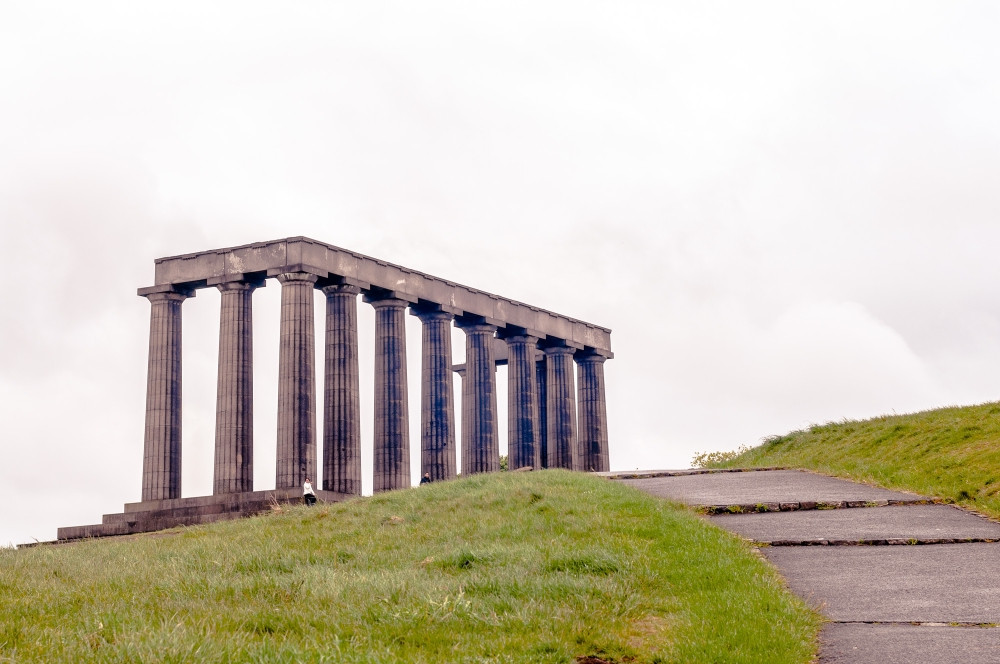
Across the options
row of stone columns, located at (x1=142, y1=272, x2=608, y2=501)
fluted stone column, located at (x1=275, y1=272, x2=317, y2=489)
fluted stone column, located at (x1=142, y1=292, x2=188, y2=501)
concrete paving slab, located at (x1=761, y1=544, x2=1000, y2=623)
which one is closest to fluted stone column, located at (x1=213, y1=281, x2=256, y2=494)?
row of stone columns, located at (x1=142, y1=272, x2=608, y2=501)

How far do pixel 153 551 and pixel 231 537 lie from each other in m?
2.48

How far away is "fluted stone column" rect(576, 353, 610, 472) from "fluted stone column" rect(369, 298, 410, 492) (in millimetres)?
20526

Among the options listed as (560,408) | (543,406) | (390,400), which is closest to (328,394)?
(390,400)

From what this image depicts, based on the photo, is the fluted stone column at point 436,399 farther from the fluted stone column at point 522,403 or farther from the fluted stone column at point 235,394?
the fluted stone column at point 235,394

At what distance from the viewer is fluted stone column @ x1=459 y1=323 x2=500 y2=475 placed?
6200 cm

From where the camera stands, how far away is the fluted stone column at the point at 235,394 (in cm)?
4916

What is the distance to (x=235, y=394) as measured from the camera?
50.2 metres

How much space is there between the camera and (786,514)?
2355 cm

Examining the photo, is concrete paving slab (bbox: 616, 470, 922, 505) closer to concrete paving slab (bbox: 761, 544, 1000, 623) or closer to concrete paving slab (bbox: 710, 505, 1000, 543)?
concrete paving slab (bbox: 710, 505, 1000, 543)

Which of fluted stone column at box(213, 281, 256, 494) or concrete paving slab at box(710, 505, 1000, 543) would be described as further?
fluted stone column at box(213, 281, 256, 494)

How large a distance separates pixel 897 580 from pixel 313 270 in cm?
3822

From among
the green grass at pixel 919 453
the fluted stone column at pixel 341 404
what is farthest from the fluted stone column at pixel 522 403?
the green grass at pixel 919 453

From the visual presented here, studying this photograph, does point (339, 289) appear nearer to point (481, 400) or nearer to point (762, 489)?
point (481, 400)

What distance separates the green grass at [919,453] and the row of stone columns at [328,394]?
64.3 ft
